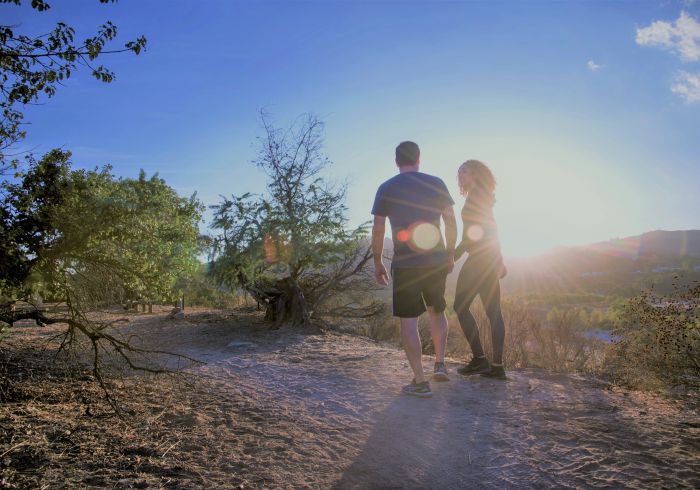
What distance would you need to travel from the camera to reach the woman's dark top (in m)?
4.79

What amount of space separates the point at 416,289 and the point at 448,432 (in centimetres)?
132

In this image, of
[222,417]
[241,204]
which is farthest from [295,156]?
[222,417]

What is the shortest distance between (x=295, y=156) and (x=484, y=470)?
23.8ft

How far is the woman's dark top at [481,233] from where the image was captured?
4793 millimetres

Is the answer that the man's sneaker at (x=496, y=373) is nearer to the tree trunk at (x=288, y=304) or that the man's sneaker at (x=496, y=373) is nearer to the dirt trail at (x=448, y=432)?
the dirt trail at (x=448, y=432)

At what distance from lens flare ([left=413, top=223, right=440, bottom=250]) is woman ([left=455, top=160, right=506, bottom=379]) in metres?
0.75

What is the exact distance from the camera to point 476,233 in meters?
4.81

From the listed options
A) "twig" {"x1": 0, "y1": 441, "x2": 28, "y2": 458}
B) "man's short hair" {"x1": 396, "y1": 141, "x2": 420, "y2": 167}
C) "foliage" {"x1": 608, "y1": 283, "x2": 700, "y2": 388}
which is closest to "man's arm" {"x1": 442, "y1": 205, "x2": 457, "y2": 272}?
"man's short hair" {"x1": 396, "y1": 141, "x2": 420, "y2": 167}

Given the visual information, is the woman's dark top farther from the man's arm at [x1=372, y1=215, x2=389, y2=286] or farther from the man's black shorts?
the man's arm at [x1=372, y1=215, x2=389, y2=286]

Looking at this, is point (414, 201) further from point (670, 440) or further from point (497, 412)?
point (670, 440)

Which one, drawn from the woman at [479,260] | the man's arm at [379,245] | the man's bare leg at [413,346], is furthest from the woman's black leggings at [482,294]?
the man's arm at [379,245]

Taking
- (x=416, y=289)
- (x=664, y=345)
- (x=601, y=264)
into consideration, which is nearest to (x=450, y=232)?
(x=416, y=289)

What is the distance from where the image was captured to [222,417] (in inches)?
134

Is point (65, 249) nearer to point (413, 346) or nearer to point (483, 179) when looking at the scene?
point (413, 346)
